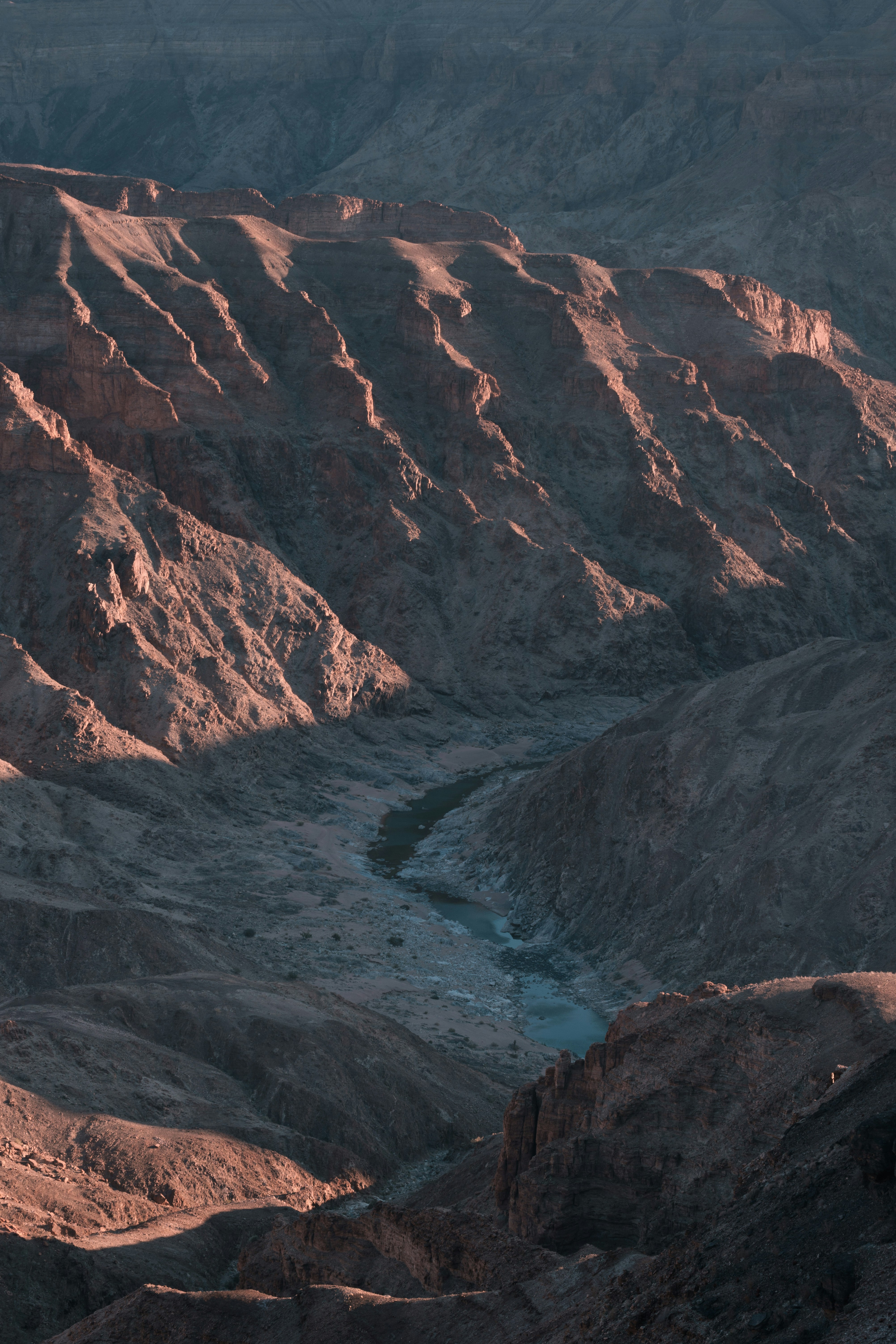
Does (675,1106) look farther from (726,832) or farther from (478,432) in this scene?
(478,432)

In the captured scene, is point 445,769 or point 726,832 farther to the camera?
point 445,769

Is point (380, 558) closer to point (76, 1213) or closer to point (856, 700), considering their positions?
point (856, 700)

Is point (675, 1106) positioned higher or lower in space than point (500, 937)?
higher

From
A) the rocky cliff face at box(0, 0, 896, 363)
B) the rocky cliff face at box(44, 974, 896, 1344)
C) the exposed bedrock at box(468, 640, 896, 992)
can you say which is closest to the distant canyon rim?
the rocky cliff face at box(44, 974, 896, 1344)

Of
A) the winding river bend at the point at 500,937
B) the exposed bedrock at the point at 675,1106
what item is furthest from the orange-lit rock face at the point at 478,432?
the exposed bedrock at the point at 675,1106

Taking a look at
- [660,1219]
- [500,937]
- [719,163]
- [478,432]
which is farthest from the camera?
[719,163]

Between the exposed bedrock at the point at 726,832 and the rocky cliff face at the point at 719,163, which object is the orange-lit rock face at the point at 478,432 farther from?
the rocky cliff face at the point at 719,163

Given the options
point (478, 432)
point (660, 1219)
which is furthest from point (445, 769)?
point (660, 1219)
